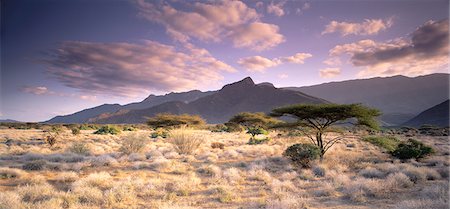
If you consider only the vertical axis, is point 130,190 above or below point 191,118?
below

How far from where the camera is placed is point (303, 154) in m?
15.3

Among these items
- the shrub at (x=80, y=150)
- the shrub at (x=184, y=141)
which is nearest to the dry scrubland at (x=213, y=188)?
the shrub at (x=80, y=150)

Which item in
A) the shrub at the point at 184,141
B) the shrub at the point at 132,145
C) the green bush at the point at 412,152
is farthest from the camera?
the shrub at the point at 184,141

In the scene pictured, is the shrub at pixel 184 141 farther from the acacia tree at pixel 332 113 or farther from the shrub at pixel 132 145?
the acacia tree at pixel 332 113

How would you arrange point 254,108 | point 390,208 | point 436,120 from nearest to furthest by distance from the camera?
point 390,208
point 436,120
point 254,108

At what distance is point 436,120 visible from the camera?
11069 centimetres

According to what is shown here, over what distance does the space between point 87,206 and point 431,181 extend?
14.5m

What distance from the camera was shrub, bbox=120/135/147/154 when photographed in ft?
65.2

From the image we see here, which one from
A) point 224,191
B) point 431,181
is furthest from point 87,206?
point 431,181

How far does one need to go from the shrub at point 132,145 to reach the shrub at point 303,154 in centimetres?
1187

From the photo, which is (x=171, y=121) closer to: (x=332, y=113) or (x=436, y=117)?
(x=332, y=113)

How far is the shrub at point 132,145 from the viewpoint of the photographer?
65.2ft

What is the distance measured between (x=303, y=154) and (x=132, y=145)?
1326 centimetres

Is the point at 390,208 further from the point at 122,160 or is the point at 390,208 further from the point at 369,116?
the point at 122,160
